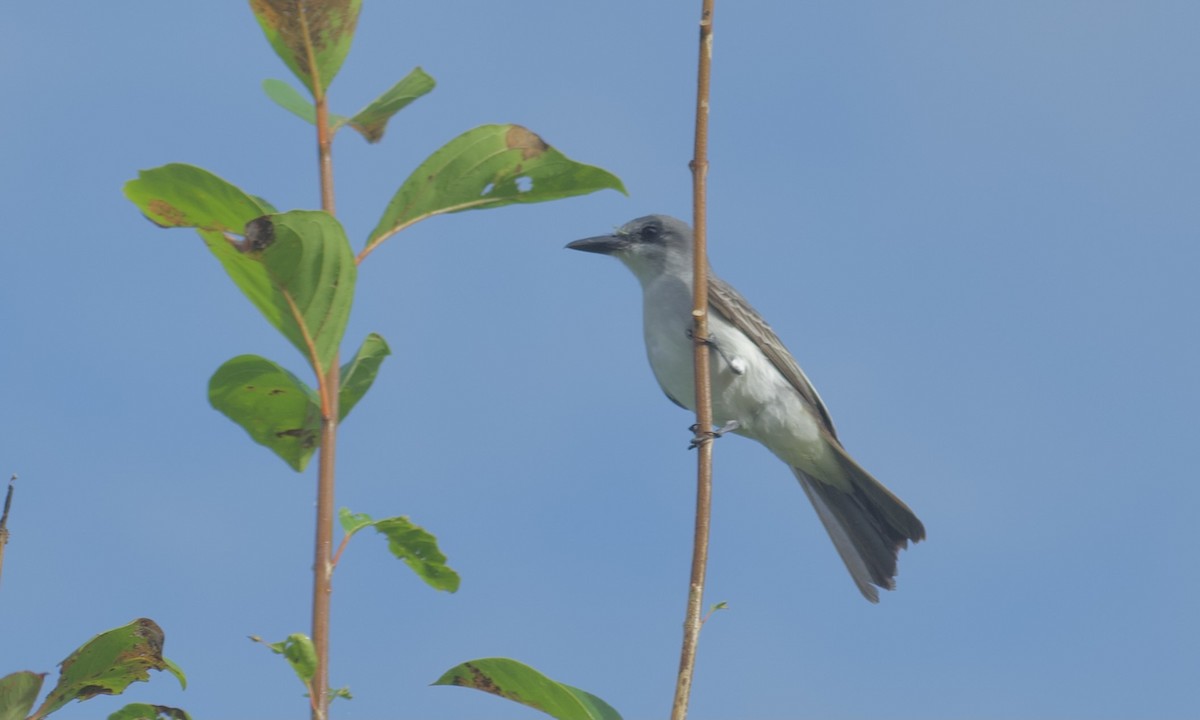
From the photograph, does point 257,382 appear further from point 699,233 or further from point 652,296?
point 652,296

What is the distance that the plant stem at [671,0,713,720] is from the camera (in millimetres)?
2125

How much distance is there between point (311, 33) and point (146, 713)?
135 centimetres

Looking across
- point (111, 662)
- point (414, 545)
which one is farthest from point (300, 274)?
point (111, 662)

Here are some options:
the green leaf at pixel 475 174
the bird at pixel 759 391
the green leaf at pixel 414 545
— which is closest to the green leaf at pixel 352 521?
the green leaf at pixel 414 545

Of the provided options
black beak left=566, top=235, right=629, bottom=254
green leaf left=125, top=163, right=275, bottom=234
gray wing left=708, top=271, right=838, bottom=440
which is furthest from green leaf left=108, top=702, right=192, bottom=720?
black beak left=566, top=235, right=629, bottom=254

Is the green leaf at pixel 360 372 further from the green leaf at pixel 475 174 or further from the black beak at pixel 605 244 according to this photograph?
the black beak at pixel 605 244

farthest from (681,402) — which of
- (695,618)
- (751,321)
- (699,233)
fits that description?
(695,618)

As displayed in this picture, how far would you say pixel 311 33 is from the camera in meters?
2.37

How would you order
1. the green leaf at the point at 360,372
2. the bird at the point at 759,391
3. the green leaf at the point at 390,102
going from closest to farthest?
1. the green leaf at the point at 360,372
2. the green leaf at the point at 390,102
3. the bird at the point at 759,391

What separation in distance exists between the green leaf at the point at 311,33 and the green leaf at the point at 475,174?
287mm

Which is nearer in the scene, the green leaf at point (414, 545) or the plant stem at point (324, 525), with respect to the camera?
the plant stem at point (324, 525)

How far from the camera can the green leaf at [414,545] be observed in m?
2.33

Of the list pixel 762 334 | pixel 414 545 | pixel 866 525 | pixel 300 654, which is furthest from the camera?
pixel 866 525

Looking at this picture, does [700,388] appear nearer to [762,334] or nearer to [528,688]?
[528,688]
